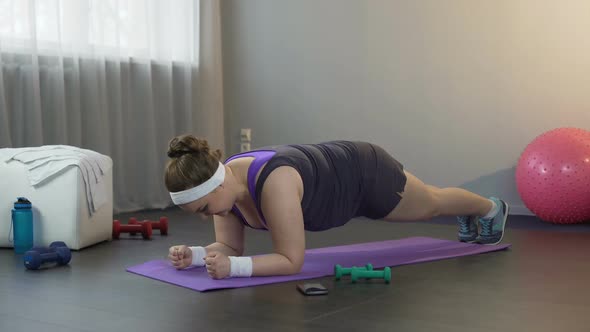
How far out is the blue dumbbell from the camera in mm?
2545

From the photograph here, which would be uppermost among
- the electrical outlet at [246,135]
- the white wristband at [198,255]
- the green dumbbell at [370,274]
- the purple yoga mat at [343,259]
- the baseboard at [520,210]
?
the electrical outlet at [246,135]

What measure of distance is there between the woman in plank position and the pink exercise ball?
104 centimetres

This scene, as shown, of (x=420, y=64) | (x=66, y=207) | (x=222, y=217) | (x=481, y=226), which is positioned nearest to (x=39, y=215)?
(x=66, y=207)

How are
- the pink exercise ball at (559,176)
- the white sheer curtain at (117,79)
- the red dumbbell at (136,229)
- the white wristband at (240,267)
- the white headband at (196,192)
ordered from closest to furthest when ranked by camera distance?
the white headband at (196,192) → the white wristband at (240,267) → the red dumbbell at (136,229) → the pink exercise ball at (559,176) → the white sheer curtain at (117,79)

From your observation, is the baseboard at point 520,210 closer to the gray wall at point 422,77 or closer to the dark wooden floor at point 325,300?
the gray wall at point 422,77

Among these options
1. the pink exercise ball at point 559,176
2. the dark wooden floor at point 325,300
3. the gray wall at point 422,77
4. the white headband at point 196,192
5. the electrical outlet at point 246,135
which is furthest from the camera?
the electrical outlet at point 246,135

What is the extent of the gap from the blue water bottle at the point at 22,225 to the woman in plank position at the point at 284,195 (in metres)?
0.82

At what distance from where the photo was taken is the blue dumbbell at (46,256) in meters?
2.54

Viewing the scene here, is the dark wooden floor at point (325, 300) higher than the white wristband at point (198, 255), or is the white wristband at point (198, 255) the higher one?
the white wristband at point (198, 255)

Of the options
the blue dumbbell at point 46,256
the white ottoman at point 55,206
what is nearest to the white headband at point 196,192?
the blue dumbbell at point 46,256

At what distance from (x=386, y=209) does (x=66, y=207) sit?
4.34 ft

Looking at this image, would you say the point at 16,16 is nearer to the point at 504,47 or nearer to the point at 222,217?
the point at 222,217

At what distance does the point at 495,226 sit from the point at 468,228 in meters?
0.12

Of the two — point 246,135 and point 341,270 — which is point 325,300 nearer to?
point 341,270
